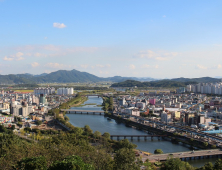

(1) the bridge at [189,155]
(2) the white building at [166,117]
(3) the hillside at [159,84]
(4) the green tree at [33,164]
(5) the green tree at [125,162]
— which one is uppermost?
(3) the hillside at [159,84]

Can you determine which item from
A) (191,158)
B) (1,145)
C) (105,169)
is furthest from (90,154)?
(191,158)

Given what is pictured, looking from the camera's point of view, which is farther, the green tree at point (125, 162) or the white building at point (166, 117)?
the white building at point (166, 117)

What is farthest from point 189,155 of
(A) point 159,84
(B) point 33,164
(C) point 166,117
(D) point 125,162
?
(A) point 159,84

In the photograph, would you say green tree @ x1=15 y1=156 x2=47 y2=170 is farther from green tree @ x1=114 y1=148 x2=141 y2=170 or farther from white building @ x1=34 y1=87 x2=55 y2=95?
white building @ x1=34 y1=87 x2=55 y2=95

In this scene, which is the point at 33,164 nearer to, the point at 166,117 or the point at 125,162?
the point at 125,162

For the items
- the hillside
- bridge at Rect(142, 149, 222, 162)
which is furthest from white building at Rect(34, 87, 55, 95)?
bridge at Rect(142, 149, 222, 162)

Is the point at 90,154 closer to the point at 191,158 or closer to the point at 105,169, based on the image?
the point at 105,169

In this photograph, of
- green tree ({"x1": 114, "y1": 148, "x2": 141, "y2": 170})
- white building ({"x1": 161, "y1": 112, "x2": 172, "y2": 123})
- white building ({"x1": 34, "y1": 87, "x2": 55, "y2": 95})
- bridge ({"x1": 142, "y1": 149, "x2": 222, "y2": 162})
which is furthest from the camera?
white building ({"x1": 34, "y1": 87, "x2": 55, "y2": 95})

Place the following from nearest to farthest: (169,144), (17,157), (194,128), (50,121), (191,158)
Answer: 1. (17,157)
2. (191,158)
3. (169,144)
4. (194,128)
5. (50,121)

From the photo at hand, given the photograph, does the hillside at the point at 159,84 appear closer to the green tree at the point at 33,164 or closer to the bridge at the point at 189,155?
the bridge at the point at 189,155

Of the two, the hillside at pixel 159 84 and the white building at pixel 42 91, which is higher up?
the hillside at pixel 159 84

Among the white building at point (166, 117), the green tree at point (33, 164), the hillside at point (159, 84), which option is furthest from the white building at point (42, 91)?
the green tree at point (33, 164)
